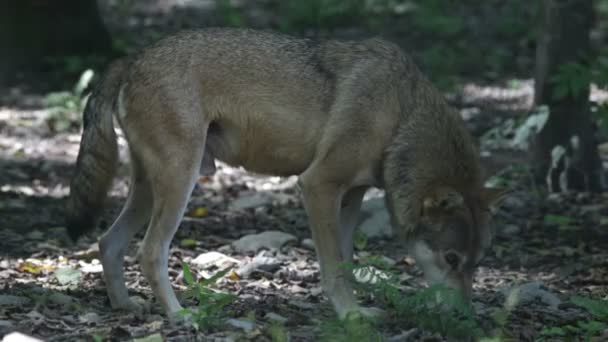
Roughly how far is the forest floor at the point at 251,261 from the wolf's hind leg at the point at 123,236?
0.16m

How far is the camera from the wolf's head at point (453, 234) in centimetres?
672

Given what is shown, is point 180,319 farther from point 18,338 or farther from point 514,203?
point 514,203

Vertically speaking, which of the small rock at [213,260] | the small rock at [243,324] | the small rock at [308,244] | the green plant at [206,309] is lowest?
the small rock at [308,244]

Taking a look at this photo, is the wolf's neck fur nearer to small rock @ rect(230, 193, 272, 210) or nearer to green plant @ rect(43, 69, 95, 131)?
small rock @ rect(230, 193, 272, 210)

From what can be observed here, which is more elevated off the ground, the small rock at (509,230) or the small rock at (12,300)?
the small rock at (12,300)

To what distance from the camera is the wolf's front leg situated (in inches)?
267

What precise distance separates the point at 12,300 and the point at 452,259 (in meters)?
2.85

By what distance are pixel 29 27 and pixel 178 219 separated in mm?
7826

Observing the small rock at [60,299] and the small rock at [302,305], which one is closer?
the small rock at [60,299]

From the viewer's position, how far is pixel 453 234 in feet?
22.1

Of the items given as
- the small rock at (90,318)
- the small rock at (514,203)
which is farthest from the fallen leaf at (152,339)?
the small rock at (514,203)

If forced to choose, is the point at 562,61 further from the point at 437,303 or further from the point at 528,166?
the point at 437,303

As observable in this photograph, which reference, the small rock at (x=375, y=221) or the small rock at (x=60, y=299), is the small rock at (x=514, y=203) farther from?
the small rock at (x=60, y=299)

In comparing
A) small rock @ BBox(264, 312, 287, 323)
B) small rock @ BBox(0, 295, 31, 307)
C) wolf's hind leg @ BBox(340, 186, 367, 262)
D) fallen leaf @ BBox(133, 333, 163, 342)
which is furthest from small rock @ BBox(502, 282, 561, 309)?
small rock @ BBox(0, 295, 31, 307)
